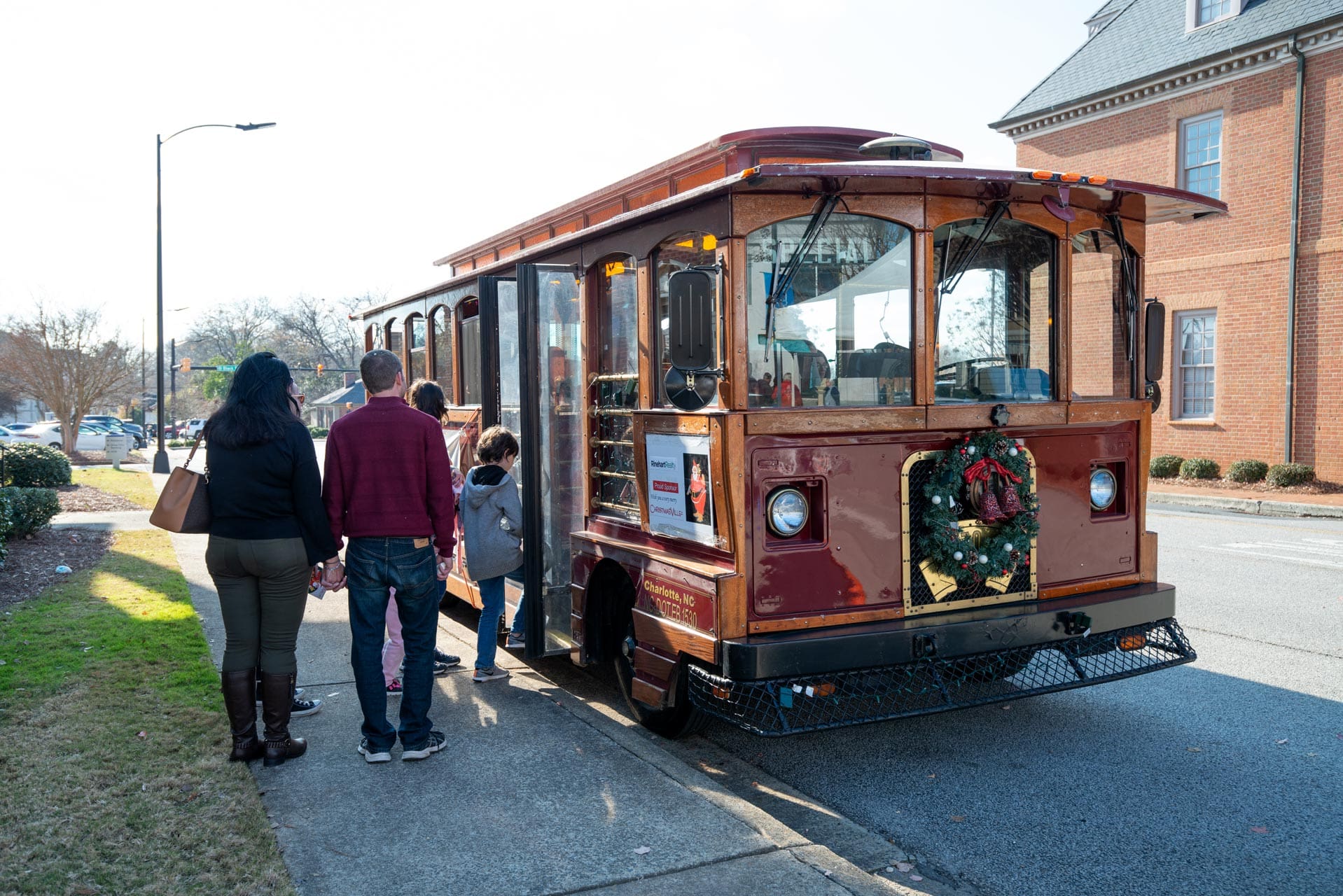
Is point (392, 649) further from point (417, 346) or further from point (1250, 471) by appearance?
point (1250, 471)

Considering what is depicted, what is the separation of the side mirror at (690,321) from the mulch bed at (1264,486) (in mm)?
16426

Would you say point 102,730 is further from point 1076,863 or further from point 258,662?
point 1076,863

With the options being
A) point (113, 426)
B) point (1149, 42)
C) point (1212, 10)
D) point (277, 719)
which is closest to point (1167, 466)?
point (1149, 42)

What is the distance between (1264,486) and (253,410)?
1820 cm

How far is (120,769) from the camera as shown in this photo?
4.58 meters

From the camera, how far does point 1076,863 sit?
3.89 meters

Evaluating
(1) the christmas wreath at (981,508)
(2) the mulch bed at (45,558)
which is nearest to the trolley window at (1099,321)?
(1) the christmas wreath at (981,508)

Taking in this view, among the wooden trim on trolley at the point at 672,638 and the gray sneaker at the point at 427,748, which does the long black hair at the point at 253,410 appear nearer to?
the gray sneaker at the point at 427,748

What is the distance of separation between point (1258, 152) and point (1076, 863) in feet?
61.6

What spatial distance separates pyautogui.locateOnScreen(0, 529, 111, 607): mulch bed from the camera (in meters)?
8.91

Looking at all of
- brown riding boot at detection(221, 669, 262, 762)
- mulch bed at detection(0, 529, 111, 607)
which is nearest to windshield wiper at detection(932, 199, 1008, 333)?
brown riding boot at detection(221, 669, 262, 762)

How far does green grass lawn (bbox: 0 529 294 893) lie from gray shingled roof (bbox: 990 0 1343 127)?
1966 centimetres

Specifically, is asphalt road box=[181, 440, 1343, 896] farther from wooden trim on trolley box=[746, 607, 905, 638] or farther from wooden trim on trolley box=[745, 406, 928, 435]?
wooden trim on trolley box=[745, 406, 928, 435]

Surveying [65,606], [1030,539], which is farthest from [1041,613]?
[65,606]
